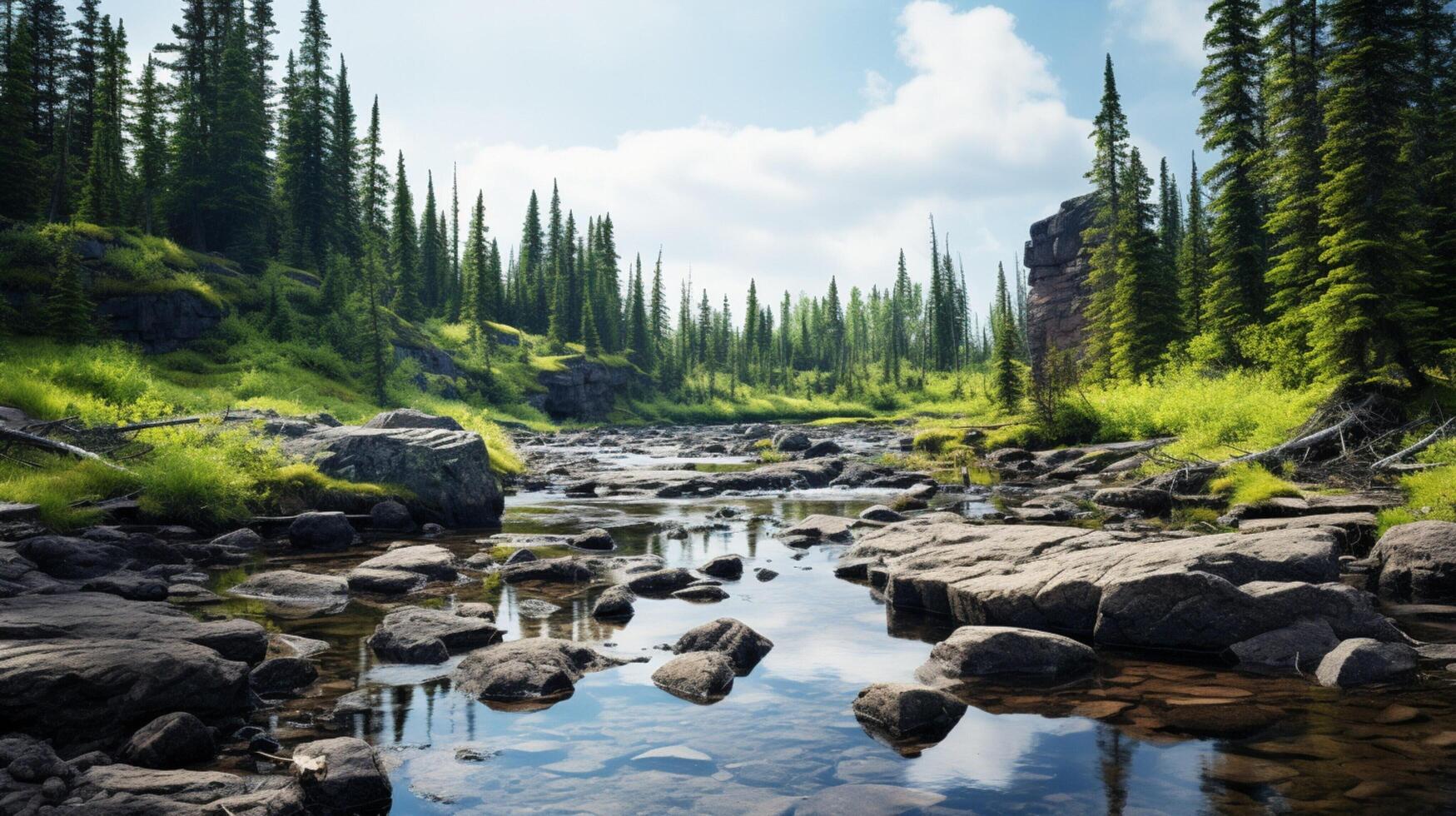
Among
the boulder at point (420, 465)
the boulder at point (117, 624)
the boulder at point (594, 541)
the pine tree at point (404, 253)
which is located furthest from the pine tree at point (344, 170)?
the boulder at point (117, 624)

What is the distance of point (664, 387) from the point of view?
102m

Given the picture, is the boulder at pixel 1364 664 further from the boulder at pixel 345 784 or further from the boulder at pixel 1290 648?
the boulder at pixel 345 784

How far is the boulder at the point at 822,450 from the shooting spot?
36.5m

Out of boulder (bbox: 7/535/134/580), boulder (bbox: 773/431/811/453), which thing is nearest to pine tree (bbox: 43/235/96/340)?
boulder (bbox: 7/535/134/580)

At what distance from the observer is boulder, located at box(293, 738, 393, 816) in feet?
16.5

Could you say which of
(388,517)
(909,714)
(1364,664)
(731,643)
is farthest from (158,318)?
(1364,664)

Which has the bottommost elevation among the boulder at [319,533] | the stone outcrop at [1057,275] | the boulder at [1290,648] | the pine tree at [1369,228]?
the boulder at [1290,648]

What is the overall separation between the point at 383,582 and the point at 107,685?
557 centimetres

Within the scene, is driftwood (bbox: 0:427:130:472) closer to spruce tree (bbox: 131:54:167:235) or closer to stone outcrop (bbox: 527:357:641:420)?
spruce tree (bbox: 131:54:167:235)


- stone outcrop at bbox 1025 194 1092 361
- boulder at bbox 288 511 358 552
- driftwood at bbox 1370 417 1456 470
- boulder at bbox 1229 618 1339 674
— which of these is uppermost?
stone outcrop at bbox 1025 194 1092 361

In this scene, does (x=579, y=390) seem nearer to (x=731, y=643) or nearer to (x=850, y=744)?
(x=731, y=643)

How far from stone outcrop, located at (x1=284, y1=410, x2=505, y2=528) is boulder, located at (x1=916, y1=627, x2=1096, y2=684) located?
1327 centimetres

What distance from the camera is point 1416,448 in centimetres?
1505

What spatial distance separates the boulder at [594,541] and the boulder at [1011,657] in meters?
8.69
